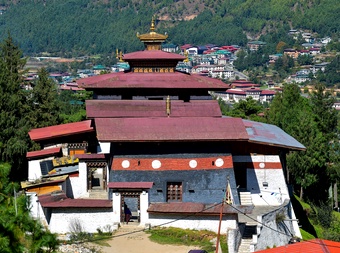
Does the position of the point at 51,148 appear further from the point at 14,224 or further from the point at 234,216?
the point at 14,224

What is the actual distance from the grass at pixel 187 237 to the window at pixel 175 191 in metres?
2.15

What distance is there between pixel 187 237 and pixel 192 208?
4.77ft

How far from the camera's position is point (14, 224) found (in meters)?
17.3

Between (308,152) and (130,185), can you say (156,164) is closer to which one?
(130,185)

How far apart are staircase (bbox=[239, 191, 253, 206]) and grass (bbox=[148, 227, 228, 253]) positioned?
401 cm

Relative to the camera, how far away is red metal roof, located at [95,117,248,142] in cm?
3000

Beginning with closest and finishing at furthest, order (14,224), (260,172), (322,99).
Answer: (14,224) → (260,172) → (322,99)

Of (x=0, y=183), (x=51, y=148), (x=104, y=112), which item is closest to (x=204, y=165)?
(x=104, y=112)

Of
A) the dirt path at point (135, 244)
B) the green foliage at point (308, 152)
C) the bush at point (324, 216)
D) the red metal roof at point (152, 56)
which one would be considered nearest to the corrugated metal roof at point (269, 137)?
the green foliage at point (308, 152)

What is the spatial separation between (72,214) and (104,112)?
5.49 meters

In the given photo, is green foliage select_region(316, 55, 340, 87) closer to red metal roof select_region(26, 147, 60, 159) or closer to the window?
red metal roof select_region(26, 147, 60, 159)

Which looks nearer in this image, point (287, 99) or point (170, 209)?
point (170, 209)

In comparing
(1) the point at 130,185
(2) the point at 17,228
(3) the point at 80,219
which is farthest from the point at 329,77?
(2) the point at 17,228

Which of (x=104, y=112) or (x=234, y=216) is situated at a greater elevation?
(x=104, y=112)
